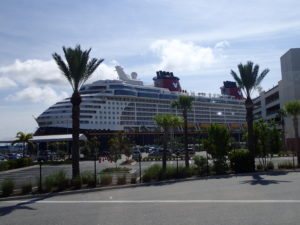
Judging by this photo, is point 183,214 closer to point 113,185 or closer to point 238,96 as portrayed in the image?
point 113,185

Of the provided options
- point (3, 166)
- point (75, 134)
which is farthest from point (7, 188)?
point (3, 166)

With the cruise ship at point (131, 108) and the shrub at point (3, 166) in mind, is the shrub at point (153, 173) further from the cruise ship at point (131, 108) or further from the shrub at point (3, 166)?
the cruise ship at point (131, 108)

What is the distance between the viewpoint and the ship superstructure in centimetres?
7206

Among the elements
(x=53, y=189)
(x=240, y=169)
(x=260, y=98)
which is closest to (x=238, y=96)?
(x=260, y=98)

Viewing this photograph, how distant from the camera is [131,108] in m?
83.1

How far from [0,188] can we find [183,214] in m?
9.02

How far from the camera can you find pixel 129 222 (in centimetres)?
793

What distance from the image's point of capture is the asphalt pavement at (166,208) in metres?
8.01

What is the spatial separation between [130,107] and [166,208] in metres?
73.5

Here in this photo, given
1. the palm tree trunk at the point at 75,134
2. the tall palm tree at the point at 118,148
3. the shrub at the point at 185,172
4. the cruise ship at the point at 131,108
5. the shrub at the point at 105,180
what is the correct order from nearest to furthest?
1. the shrub at the point at 105,180
2. the palm tree trunk at the point at 75,134
3. the shrub at the point at 185,172
4. the tall palm tree at the point at 118,148
5. the cruise ship at the point at 131,108

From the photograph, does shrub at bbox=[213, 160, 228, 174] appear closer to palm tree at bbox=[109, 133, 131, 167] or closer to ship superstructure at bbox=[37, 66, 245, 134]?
palm tree at bbox=[109, 133, 131, 167]

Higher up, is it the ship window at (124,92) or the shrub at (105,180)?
the ship window at (124,92)

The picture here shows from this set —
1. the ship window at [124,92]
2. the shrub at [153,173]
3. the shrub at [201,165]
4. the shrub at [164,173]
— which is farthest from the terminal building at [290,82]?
the ship window at [124,92]

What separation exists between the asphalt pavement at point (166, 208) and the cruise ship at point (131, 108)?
57.4 metres
